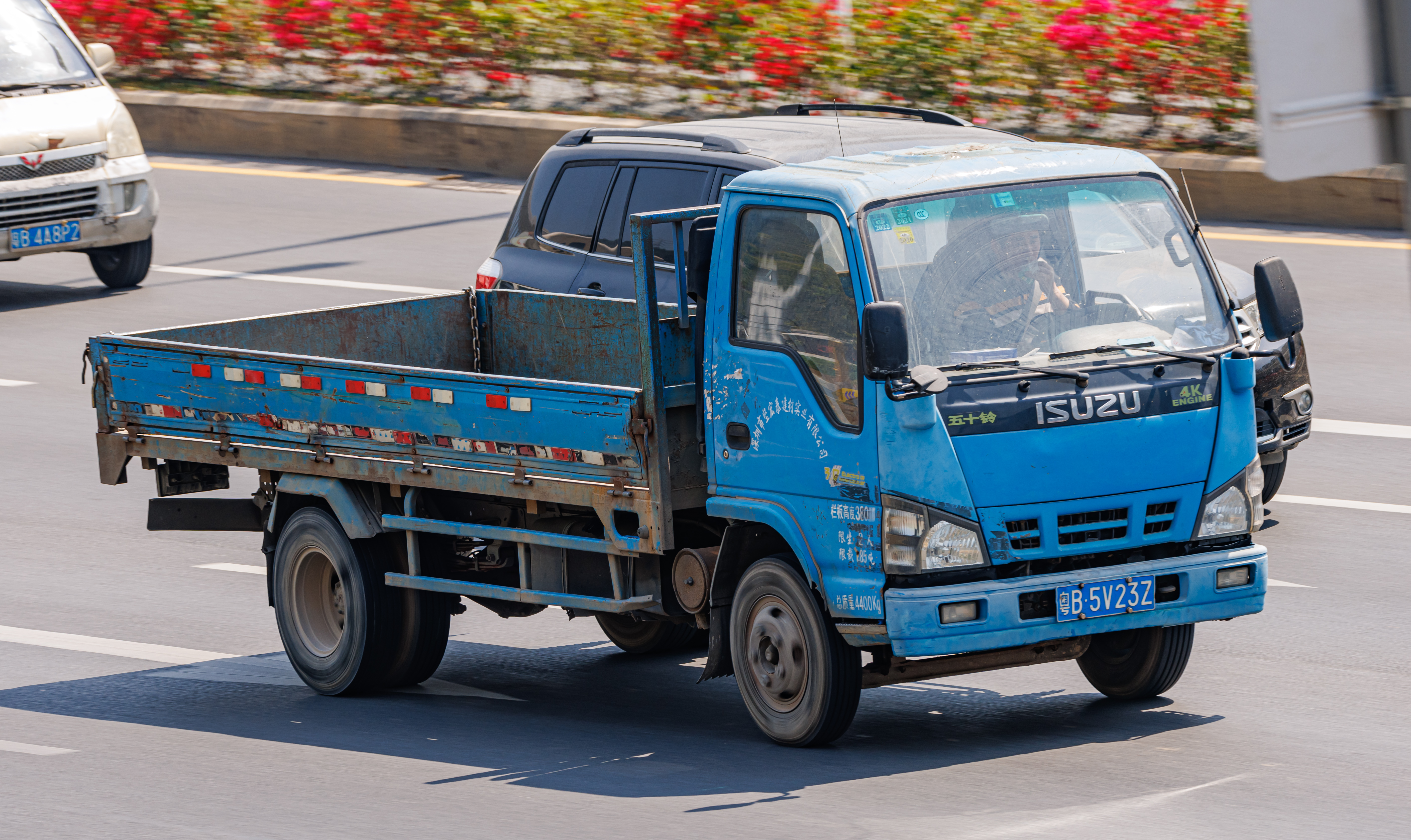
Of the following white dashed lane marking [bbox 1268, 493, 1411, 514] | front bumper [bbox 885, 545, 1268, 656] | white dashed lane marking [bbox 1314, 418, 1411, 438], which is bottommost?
white dashed lane marking [bbox 1268, 493, 1411, 514]

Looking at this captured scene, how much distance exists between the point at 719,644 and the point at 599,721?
811 millimetres

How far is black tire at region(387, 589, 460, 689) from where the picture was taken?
8.78 metres

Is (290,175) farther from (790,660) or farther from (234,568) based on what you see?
(790,660)

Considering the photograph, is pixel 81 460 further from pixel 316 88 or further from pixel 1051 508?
pixel 316 88

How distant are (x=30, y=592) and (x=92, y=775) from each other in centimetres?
292

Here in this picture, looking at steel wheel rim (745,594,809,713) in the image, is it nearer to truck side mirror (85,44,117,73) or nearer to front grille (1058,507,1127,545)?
front grille (1058,507,1127,545)

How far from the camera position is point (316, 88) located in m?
23.5

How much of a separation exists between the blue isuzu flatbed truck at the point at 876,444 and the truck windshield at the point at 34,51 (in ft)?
30.2

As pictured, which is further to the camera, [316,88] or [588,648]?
[316,88]

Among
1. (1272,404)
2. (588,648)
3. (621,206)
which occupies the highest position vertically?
(621,206)

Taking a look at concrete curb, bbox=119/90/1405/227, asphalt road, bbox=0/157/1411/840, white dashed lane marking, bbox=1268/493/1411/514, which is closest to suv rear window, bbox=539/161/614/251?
asphalt road, bbox=0/157/1411/840

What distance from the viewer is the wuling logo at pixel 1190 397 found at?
23.9 feet

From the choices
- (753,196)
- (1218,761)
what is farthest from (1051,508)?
(753,196)

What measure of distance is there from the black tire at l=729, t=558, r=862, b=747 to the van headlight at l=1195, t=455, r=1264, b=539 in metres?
1.29
